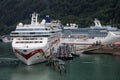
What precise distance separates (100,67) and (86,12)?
4551 inches

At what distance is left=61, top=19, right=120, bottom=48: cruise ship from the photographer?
118750 millimetres

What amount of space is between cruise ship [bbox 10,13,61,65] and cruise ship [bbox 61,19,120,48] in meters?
32.8

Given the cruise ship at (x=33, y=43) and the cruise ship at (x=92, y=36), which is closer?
the cruise ship at (x=33, y=43)

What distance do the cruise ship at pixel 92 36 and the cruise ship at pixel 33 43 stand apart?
32.8 metres

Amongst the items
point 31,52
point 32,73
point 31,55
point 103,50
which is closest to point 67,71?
point 32,73

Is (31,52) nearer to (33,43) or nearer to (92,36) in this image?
(33,43)

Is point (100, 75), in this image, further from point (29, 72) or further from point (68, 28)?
point (68, 28)

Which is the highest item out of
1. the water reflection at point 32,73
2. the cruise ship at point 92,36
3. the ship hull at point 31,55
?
the cruise ship at point 92,36

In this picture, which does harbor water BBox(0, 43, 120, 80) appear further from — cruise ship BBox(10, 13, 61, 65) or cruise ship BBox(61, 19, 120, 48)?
cruise ship BBox(61, 19, 120, 48)

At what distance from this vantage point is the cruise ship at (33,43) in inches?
2972

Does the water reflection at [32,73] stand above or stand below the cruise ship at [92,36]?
below

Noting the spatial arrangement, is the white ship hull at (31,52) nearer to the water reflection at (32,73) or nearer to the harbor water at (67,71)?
the harbor water at (67,71)

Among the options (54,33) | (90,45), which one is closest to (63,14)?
(90,45)

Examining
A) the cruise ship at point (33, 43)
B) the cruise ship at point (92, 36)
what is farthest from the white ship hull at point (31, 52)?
the cruise ship at point (92, 36)
